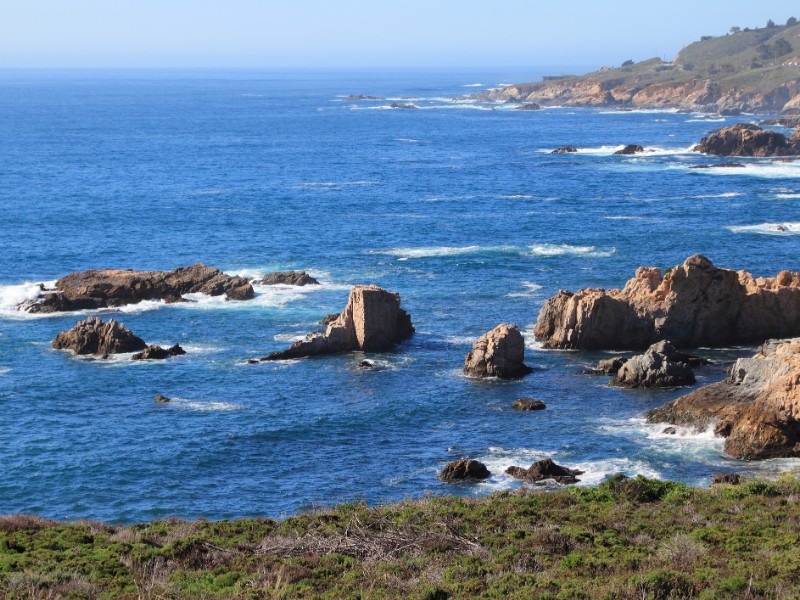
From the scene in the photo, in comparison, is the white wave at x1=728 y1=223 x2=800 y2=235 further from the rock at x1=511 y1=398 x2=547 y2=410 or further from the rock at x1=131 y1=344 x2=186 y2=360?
the rock at x1=131 y1=344 x2=186 y2=360

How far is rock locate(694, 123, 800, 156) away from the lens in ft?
566

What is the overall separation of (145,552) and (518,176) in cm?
12678

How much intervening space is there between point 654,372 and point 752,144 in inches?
4699

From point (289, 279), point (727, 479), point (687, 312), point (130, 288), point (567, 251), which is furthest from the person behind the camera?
point (567, 251)

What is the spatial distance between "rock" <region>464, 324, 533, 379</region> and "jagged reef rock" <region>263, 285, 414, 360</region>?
803 centimetres

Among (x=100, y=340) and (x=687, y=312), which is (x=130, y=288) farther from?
(x=687, y=312)

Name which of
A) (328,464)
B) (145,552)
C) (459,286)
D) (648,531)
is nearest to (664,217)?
(459,286)

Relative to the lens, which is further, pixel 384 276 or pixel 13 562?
pixel 384 276

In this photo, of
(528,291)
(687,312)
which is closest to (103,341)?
(528,291)

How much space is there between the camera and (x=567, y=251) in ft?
337

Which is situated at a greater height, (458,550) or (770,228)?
(770,228)

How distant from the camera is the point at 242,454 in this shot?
2196 inches

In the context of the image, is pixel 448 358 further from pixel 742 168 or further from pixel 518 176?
pixel 742 168

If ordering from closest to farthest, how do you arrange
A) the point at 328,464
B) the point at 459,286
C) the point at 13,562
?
the point at 13,562 → the point at 328,464 → the point at 459,286
